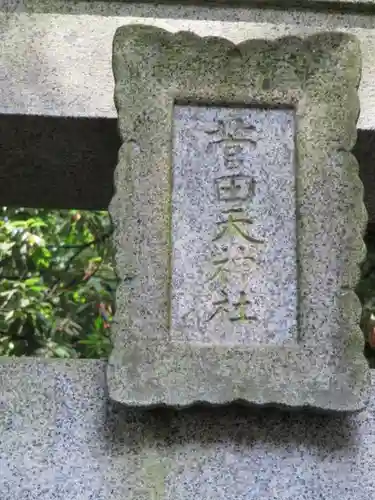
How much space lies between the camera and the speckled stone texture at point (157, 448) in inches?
58.1

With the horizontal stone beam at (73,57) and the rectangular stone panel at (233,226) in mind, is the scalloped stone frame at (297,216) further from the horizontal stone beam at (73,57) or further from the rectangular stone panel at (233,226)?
the horizontal stone beam at (73,57)

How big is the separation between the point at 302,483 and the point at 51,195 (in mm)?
966

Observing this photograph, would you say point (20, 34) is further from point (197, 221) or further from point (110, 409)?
point (110, 409)

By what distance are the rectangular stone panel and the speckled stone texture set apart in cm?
16

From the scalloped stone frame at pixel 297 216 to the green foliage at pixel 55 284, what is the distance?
51.1 inches

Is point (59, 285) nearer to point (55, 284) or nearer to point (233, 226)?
point (55, 284)

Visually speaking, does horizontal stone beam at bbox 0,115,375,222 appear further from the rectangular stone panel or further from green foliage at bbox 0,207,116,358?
green foliage at bbox 0,207,116,358

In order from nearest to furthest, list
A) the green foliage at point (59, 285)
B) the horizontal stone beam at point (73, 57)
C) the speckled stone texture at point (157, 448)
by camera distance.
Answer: the speckled stone texture at point (157, 448) < the horizontal stone beam at point (73, 57) < the green foliage at point (59, 285)

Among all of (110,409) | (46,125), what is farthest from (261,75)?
(110,409)

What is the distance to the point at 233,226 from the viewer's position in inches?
62.1

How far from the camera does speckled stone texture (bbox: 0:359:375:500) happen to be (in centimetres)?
148

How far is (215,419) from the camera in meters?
1.53

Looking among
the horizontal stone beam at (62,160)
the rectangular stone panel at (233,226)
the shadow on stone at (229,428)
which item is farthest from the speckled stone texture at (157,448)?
the horizontal stone beam at (62,160)

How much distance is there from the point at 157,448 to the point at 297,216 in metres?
0.47
